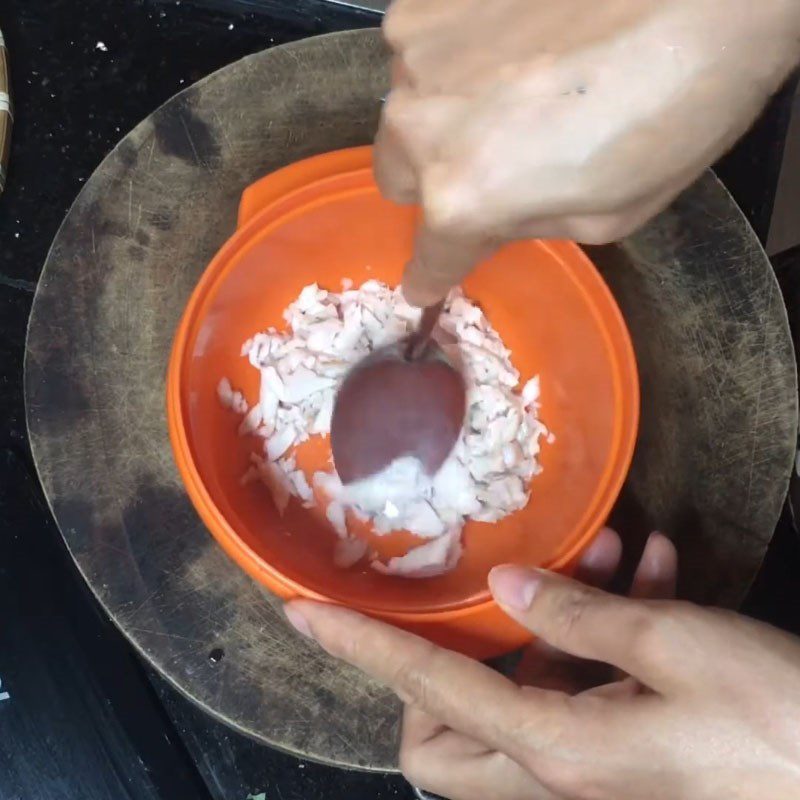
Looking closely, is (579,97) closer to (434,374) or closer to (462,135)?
(462,135)

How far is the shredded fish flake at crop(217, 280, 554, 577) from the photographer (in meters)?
0.60

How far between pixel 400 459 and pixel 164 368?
18cm

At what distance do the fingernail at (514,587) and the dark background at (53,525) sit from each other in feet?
0.87

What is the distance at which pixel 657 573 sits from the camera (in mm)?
528

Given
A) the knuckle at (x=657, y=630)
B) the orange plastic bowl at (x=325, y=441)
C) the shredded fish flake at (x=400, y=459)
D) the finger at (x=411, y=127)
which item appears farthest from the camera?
the shredded fish flake at (x=400, y=459)

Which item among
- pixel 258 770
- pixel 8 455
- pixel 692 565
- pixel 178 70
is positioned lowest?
pixel 258 770

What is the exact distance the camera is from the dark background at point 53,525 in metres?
0.58

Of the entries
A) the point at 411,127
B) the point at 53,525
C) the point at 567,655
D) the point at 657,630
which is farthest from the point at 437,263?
the point at 53,525

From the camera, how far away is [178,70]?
2.24 feet

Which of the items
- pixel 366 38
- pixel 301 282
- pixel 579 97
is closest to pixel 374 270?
pixel 301 282

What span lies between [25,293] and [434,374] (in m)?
0.32

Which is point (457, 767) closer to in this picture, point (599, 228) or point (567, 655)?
point (567, 655)

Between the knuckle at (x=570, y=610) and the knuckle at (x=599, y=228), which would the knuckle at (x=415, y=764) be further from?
the knuckle at (x=599, y=228)

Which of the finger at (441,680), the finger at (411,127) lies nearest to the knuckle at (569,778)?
the finger at (441,680)
